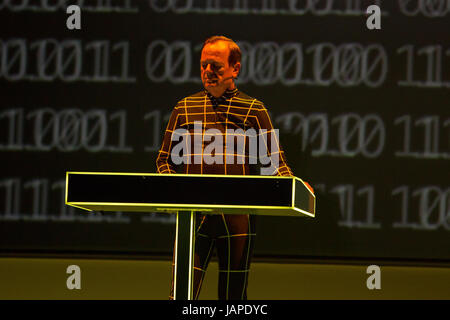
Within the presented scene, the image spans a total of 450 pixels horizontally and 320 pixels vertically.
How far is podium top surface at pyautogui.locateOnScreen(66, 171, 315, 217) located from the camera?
1.63m

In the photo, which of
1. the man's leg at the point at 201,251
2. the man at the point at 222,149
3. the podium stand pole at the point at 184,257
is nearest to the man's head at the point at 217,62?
the man at the point at 222,149

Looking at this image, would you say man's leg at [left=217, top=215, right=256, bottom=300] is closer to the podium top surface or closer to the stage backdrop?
Result: the podium top surface

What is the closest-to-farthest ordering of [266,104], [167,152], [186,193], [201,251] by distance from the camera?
[186,193], [201,251], [167,152], [266,104]

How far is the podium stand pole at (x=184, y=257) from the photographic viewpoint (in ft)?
5.68

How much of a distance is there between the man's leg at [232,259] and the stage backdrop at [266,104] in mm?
2942

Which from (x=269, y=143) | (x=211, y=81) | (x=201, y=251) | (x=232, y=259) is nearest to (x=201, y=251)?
(x=201, y=251)

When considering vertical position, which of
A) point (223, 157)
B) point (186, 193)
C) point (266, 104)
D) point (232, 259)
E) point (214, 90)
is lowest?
point (232, 259)

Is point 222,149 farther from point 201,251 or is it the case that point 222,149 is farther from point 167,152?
point 201,251

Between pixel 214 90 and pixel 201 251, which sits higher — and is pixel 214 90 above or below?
above

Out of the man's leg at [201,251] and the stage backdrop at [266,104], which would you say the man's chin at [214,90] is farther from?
the stage backdrop at [266,104]

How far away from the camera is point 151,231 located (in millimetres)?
5090

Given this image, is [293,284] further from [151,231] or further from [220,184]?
[220,184]

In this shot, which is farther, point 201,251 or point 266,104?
point 266,104

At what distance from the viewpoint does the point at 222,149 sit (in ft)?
6.93
